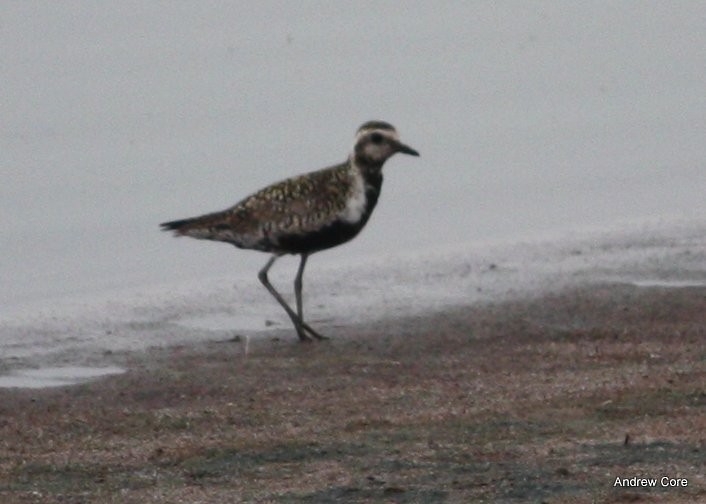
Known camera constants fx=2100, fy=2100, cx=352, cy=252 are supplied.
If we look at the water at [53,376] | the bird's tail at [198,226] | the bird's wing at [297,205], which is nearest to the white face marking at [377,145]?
the bird's wing at [297,205]

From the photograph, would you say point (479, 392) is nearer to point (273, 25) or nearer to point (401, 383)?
point (401, 383)

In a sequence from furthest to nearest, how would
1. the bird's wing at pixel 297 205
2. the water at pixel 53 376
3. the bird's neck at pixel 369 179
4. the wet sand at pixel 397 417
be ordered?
the bird's neck at pixel 369 179 < the bird's wing at pixel 297 205 < the water at pixel 53 376 < the wet sand at pixel 397 417

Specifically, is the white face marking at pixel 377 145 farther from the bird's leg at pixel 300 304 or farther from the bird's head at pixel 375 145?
the bird's leg at pixel 300 304

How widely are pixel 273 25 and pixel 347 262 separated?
7.63m

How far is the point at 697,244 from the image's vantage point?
13109 millimetres

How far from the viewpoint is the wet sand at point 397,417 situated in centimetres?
752

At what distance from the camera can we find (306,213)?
11.3 meters

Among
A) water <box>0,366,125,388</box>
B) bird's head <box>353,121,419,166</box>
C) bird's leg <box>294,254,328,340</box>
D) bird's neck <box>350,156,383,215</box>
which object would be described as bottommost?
water <box>0,366,125,388</box>

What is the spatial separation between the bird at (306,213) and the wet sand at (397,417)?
0.51 metres

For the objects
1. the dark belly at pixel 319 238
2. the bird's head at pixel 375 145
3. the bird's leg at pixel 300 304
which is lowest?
the bird's leg at pixel 300 304

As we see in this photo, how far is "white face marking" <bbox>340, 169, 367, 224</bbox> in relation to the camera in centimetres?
1131

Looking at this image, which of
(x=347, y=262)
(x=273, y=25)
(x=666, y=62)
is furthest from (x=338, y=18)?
(x=347, y=262)

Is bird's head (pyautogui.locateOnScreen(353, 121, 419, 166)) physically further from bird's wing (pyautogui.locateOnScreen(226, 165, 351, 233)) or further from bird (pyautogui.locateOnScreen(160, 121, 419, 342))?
bird's wing (pyautogui.locateOnScreen(226, 165, 351, 233))

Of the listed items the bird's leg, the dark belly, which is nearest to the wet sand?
the bird's leg
